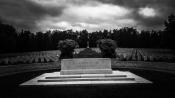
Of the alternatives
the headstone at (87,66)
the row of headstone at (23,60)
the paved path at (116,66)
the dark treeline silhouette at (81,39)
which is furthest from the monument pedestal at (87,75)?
the dark treeline silhouette at (81,39)

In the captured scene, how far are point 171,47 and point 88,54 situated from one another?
104ft

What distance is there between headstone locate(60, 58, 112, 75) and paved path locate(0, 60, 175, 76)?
836cm

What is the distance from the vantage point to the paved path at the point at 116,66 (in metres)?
20.9

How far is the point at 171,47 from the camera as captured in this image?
140 feet

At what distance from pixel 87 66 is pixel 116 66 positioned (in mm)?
11658

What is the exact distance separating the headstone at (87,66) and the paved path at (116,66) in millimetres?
8365

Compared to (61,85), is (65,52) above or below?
above

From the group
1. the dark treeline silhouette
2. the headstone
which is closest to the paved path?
the headstone

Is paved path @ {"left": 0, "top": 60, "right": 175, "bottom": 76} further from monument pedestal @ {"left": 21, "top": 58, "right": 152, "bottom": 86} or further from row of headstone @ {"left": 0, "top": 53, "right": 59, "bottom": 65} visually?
monument pedestal @ {"left": 21, "top": 58, "right": 152, "bottom": 86}

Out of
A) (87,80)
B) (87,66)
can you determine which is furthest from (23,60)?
(87,80)

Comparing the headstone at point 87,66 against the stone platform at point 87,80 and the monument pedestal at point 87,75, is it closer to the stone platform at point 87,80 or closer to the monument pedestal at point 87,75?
the monument pedestal at point 87,75

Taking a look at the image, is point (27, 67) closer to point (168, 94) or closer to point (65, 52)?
point (65, 52)

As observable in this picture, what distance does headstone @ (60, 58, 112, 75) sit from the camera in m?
15.9

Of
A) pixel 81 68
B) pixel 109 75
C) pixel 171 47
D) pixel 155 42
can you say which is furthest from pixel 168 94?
pixel 155 42
